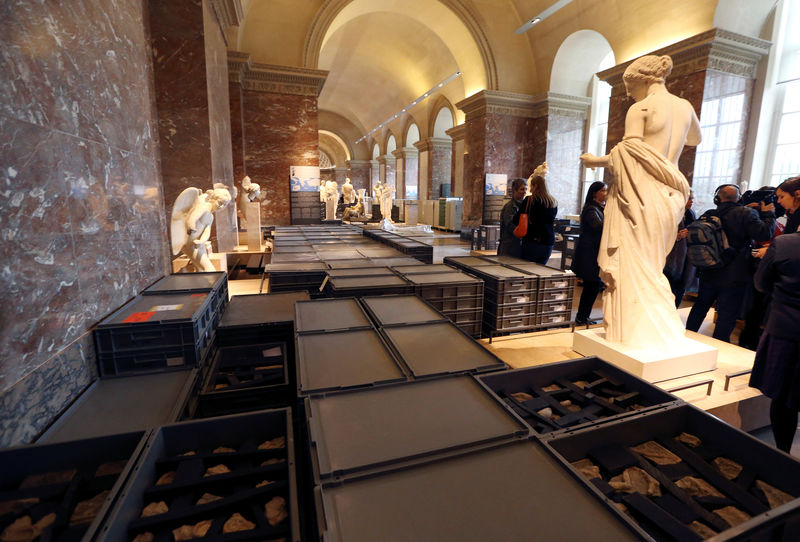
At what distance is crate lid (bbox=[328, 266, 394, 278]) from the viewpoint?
3659mm

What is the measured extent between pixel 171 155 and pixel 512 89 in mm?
10890

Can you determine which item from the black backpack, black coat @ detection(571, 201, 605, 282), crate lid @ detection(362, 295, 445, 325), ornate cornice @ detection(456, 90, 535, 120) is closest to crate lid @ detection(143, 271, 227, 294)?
crate lid @ detection(362, 295, 445, 325)

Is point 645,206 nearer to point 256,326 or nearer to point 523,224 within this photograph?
point 523,224

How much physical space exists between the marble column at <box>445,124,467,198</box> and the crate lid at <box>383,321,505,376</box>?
15245 millimetres

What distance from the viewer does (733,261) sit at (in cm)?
400

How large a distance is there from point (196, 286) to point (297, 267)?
103 centimetres

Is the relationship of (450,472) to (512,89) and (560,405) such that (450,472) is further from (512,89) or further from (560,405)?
(512,89)

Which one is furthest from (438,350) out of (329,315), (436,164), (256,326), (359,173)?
(359,173)

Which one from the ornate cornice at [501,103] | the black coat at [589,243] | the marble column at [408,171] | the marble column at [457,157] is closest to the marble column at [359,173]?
the marble column at [408,171]

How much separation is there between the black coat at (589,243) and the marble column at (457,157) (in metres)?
12.8

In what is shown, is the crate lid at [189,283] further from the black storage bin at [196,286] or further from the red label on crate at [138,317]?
the red label on crate at [138,317]

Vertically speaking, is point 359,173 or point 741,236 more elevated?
point 359,173

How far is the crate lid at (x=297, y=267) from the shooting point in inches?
148

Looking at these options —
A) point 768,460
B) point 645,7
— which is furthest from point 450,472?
point 645,7
